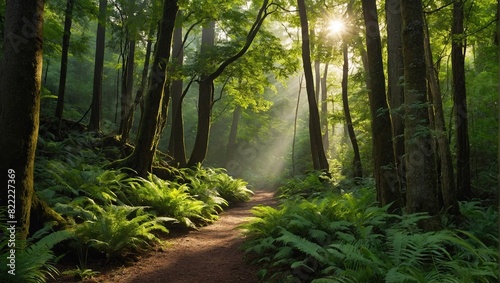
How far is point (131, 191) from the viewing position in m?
7.96

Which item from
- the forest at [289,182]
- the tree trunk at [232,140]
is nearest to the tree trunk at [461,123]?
the forest at [289,182]

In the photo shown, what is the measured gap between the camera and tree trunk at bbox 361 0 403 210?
649cm

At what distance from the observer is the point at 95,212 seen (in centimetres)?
609

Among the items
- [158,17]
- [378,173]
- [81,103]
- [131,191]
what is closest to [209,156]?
[81,103]

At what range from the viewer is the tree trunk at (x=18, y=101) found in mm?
4297

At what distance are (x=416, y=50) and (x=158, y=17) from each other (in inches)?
384

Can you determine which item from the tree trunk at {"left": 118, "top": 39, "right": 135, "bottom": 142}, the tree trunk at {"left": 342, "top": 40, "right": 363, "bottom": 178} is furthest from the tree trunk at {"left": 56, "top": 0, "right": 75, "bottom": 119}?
the tree trunk at {"left": 342, "top": 40, "right": 363, "bottom": 178}

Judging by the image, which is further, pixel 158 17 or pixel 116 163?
pixel 158 17

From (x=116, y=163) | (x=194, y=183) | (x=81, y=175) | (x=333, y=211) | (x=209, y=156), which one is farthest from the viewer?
(x=209, y=156)

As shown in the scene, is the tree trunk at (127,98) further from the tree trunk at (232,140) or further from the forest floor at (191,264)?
the tree trunk at (232,140)

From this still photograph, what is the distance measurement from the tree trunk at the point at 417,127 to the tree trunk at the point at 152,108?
680 cm

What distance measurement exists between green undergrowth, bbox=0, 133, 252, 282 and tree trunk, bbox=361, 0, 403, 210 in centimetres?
449

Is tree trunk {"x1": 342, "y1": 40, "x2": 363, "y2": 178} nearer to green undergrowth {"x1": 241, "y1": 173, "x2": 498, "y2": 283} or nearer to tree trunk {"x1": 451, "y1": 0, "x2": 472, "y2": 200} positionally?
tree trunk {"x1": 451, "y1": 0, "x2": 472, "y2": 200}

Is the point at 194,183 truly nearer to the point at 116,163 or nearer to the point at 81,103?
the point at 116,163
